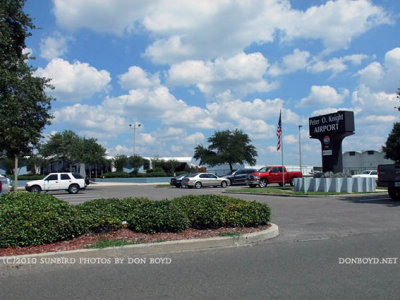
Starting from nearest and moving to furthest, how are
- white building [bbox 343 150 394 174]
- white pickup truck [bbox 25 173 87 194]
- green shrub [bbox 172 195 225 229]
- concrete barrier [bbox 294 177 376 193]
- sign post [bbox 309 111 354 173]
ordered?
green shrub [bbox 172 195 225 229]
concrete barrier [bbox 294 177 376 193]
sign post [bbox 309 111 354 173]
white pickup truck [bbox 25 173 87 194]
white building [bbox 343 150 394 174]

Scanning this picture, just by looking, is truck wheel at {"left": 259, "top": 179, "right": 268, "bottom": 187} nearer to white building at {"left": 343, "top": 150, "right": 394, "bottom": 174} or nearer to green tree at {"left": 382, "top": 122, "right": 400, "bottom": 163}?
green tree at {"left": 382, "top": 122, "right": 400, "bottom": 163}

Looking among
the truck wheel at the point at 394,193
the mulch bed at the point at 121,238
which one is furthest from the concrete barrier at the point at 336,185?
the mulch bed at the point at 121,238

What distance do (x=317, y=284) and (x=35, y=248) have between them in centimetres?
491

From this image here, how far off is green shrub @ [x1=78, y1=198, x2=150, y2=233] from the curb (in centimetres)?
110

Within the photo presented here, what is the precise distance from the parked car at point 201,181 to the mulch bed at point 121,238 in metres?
24.5

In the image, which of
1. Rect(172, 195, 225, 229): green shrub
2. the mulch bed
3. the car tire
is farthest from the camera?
the car tire

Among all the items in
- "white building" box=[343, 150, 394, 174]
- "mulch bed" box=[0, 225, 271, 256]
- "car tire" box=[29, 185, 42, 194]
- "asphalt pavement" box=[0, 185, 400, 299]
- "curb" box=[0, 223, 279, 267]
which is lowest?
"asphalt pavement" box=[0, 185, 400, 299]

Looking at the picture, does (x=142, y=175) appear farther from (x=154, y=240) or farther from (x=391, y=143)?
(x=154, y=240)

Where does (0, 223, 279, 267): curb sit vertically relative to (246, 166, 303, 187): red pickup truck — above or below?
below

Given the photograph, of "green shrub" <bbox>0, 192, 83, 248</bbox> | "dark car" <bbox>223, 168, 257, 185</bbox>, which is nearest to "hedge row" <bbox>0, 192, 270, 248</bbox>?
"green shrub" <bbox>0, 192, 83, 248</bbox>

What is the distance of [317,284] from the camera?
215 inches

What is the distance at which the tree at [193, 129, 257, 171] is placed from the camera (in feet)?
192

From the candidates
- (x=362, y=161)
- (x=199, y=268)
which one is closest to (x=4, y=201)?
(x=199, y=268)

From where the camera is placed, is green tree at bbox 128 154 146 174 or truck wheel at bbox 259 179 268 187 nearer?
truck wheel at bbox 259 179 268 187
